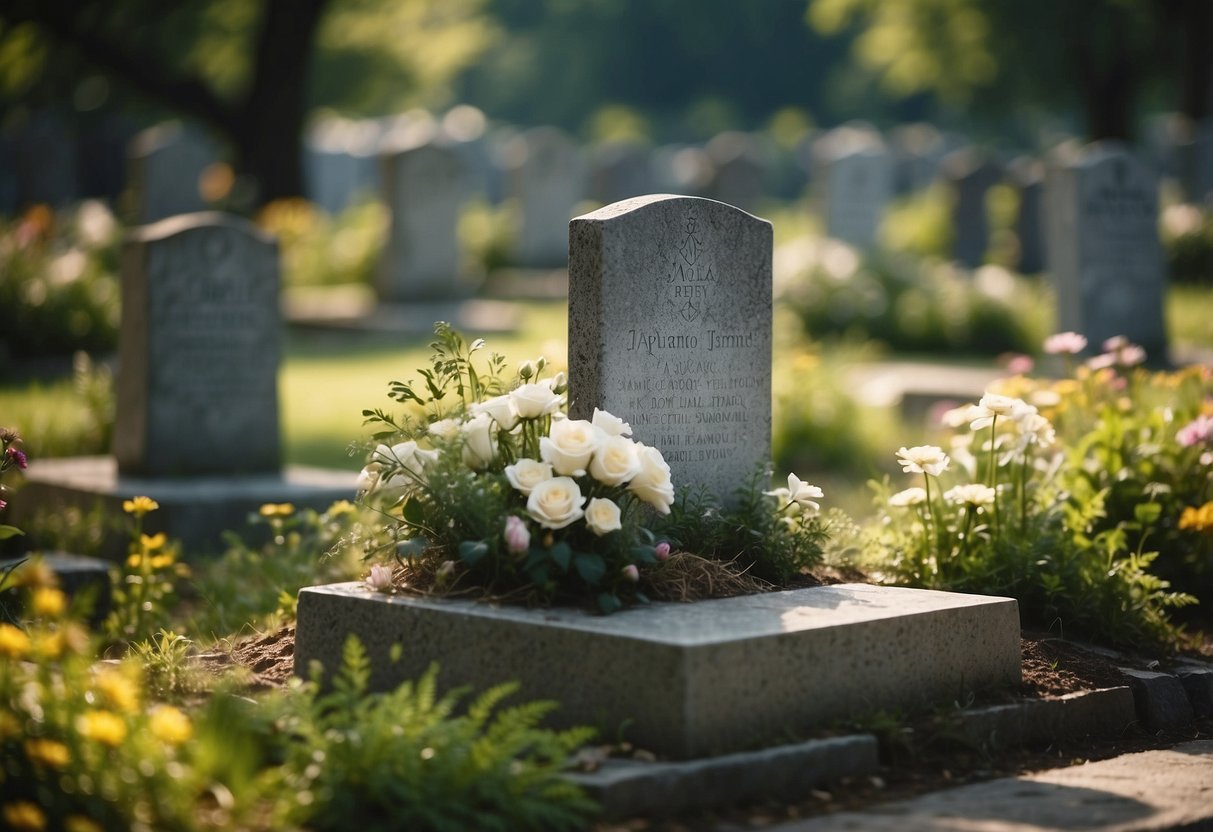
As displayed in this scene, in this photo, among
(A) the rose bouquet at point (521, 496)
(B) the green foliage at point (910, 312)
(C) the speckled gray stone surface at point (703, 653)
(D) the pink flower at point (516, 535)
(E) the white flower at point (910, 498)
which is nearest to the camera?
(C) the speckled gray stone surface at point (703, 653)

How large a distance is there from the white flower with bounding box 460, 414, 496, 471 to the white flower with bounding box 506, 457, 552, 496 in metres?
0.27

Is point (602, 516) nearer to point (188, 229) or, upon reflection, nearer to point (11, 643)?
point (11, 643)

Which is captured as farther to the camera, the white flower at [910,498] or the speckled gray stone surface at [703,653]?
the white flower at [910,498]

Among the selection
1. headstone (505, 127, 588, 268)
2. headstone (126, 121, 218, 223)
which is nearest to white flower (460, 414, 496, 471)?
headstone (126, 121, 218, 223)

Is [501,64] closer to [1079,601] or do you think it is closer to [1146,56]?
[1146,56]

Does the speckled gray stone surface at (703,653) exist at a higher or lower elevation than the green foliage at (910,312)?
lower

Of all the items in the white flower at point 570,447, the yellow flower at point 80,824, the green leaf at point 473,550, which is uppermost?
the white flower at point 570,447

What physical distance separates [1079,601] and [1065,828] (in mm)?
1966

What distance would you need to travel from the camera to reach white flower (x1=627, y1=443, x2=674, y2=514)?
5.06 metres

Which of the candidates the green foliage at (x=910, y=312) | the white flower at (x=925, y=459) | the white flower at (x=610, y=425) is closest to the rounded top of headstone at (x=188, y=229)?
the white flower at (x=610, y=425)

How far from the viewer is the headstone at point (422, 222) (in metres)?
18.3

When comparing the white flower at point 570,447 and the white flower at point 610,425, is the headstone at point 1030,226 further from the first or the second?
the white flower at point 570,447

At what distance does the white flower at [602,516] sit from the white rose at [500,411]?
52 cm

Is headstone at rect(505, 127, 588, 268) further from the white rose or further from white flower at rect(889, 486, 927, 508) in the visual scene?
the white rose
